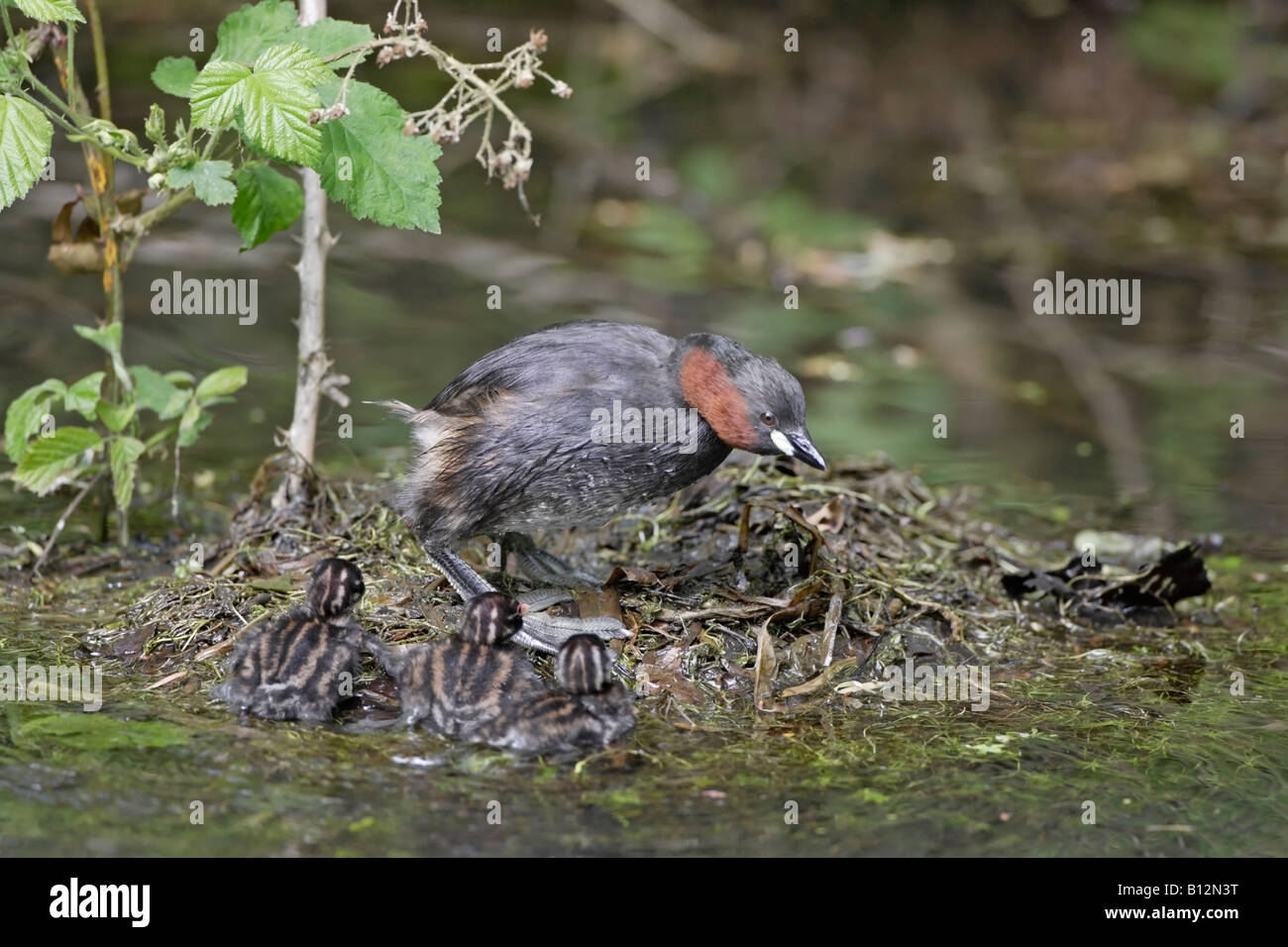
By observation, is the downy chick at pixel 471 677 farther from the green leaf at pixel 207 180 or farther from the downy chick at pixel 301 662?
the green leaf at pixel 207 180

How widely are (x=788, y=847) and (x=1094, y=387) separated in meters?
5.61

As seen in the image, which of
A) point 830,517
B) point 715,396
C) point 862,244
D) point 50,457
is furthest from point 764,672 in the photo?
point 862,244

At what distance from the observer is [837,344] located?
930 centimetres

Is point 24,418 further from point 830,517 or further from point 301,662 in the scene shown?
point 830,517

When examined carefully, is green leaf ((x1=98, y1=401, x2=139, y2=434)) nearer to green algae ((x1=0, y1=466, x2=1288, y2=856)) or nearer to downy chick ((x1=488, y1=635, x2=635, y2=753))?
green algae ((x1=0, y1=466, x2=1288, y2=856))

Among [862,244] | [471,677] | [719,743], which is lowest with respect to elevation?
[719,743]

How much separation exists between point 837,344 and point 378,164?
188 inches

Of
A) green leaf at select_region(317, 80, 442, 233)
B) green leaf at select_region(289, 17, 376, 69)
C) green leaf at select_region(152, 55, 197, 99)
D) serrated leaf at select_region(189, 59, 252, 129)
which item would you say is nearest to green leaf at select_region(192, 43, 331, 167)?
serrated leaf at select_region(189, 59, 252, 129)

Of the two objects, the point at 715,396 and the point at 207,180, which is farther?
the point at 715,396

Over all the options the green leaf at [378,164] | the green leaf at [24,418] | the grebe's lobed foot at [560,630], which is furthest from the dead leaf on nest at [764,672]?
the green leaf at [24,418]

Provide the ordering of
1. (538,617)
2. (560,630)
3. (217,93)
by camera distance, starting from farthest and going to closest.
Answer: (538,617) < (560,630) < (217,93)

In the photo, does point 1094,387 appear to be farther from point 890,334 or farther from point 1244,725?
point 1244,725

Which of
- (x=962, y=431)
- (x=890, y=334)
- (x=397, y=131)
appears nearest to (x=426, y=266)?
(x=890, y=334)

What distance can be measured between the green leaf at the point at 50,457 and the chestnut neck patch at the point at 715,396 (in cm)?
236
